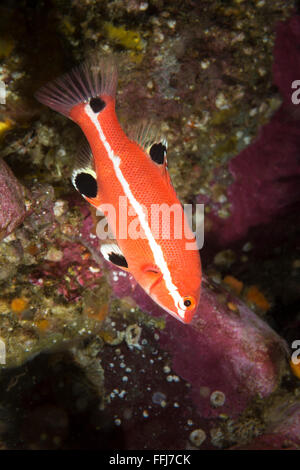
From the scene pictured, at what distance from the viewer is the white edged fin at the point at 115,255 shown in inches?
124

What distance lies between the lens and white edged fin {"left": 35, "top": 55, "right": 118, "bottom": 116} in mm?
3092

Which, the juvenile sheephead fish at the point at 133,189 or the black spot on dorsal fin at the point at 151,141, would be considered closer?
the juvenile sheephead fish at the point at 133,189

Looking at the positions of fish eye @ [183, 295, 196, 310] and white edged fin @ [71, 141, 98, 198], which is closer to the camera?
fish eye @ [183, 295, 196, 310]

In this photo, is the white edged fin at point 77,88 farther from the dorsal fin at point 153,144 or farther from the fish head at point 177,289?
the fish head at point 177,289

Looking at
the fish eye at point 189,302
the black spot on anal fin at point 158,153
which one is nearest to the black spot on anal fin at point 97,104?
the black spot on anal fin at point 158,153

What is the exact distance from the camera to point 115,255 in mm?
3201

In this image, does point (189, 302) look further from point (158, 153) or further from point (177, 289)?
point (158, 153)

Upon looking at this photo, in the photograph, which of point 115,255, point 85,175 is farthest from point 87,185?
point 115,255

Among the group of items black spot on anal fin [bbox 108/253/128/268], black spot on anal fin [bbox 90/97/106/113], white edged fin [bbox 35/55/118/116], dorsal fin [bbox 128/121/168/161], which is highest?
white edged fin [bbox 35/55/118/116]

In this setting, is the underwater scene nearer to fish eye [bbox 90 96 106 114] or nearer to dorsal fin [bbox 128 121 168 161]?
dorsal fin [bbox 128 121 168 161]

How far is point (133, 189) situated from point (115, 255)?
0.69m

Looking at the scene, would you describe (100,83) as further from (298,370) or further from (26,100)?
(298,370)

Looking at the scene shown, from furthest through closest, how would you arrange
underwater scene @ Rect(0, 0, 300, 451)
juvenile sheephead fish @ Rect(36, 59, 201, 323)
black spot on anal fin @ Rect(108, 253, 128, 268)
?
underwater scene @ Rect(0, 0, 300, 451) < black spot on anal fin @ Rect(108, 253, 128, 268) < juvenile sheephead fish @ Rect(36, 59, 201, 323)

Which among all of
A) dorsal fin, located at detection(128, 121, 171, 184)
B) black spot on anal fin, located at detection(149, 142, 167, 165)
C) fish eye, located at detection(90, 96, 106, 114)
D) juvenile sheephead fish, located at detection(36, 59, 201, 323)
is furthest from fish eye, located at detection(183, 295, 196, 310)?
fish eye, located at detection(90, 96, 106, 114)
